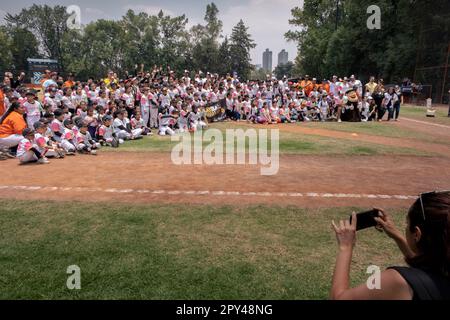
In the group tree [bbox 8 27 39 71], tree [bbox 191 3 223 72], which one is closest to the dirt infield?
tree [bbox 191 3 223 72]

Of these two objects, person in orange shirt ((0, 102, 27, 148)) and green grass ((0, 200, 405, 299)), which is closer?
→ green grass ((0, 200, 405, 299))

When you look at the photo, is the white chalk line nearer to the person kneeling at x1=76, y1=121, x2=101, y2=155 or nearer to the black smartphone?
the person kneeling at x1=76, y1=121, x2=101, y2=155

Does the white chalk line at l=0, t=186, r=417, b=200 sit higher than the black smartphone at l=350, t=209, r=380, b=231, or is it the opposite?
the black smartphone at l=350, t=209, r=380, b=231

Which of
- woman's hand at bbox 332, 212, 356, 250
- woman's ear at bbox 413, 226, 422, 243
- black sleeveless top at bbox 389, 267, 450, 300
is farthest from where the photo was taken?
woman's hand at bbox 332, 212, 356, 250

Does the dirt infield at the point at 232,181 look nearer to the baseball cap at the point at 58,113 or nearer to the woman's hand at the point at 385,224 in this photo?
the baseball cap at the point at 58,113

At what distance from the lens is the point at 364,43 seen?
43.0 metres

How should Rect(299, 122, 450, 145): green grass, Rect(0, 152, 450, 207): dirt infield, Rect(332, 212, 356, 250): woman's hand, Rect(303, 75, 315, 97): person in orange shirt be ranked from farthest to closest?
Rect(303, 75, 315, 97): person in orange shirt
Rect(299, 122, 450, 145): green grass
Rect(0, 152, 450, 207): dirt infield
Rect(332, 212, 356, 250): woman's hand

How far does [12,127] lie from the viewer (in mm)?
11547

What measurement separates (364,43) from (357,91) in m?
24.4

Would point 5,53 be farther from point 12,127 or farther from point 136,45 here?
point 12,127

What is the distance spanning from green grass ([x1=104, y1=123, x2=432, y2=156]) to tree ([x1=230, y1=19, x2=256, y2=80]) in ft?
207

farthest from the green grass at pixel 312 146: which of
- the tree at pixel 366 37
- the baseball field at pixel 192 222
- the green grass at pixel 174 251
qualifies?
the tree at pixel 366 37

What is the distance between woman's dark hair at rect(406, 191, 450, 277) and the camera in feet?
6.07

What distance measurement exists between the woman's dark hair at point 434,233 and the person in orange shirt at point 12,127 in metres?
12.1
